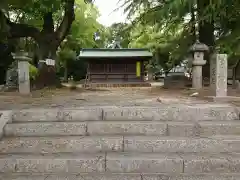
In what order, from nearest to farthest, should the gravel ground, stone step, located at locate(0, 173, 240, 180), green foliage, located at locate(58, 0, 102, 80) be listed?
stone step, located at locate(0, 173, 240, 180)
the gravel ground
green foliage, located at locate(58, 0, 102, 80)

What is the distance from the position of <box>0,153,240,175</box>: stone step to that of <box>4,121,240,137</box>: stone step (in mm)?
599

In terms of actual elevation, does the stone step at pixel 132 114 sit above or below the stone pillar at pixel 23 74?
below

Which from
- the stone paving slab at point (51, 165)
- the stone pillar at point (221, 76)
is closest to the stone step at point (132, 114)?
the stone paving slab at point (51, 165)

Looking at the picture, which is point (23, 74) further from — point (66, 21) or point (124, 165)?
point (124, 165)

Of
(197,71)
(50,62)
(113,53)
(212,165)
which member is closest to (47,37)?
(50,62)

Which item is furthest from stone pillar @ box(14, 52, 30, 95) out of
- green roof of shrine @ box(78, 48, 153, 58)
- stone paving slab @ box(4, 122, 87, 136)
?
green roof of shrine @ box(78, 48, 153, 58)

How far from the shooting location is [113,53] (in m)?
17.4

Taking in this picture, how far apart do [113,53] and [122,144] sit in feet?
47.6

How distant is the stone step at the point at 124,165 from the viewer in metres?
2.87

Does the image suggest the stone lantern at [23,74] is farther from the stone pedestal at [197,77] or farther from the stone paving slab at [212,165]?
the stone paving slab at [212,165]

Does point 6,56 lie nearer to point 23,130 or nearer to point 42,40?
point 42,40

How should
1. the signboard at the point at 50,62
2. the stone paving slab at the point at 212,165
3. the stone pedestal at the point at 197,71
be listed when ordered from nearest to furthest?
the stone paving slab at the point at 212,165 < the stone pedestal at the point at 197,71 < the signboard at the point at 50,62

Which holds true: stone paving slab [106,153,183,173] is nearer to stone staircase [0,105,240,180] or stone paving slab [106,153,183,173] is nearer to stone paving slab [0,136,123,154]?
stone staircase [0,105,240,180]

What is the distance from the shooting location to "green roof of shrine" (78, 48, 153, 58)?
16.7 metres
